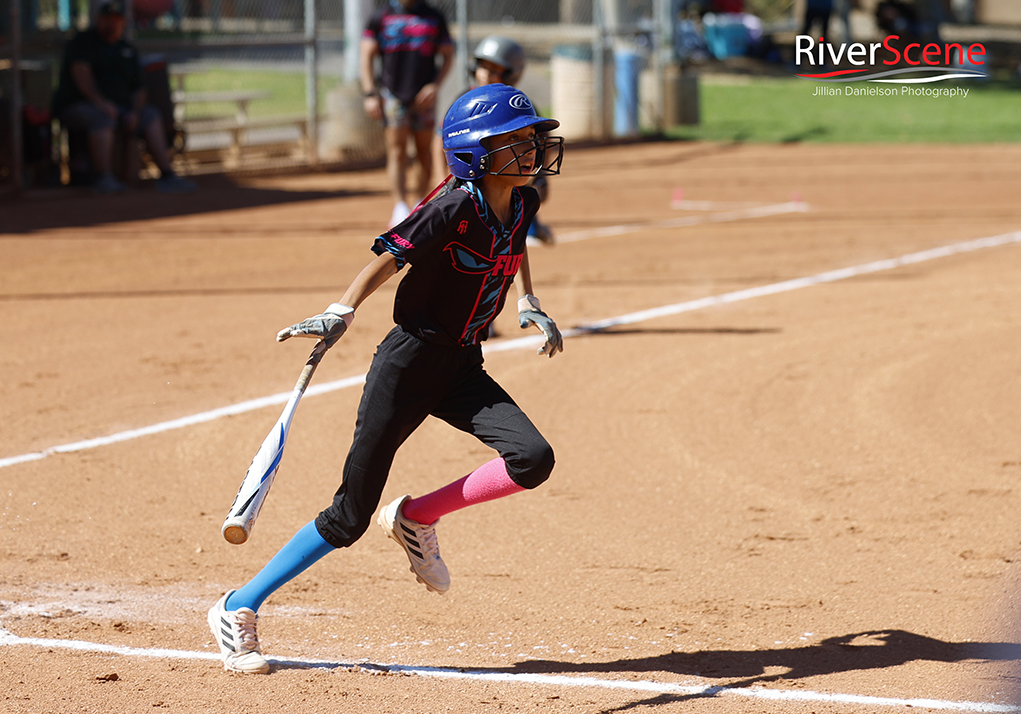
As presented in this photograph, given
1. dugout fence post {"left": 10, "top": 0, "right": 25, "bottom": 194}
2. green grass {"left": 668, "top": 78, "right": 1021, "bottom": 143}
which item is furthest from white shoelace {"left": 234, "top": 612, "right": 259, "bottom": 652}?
green grass {"left": 668, "top": 78, "right": 1021, "bottom": 143}

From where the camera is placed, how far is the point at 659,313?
31.2ft

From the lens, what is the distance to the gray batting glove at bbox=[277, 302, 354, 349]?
3.64m

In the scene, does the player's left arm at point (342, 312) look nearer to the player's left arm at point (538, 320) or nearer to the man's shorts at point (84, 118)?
the player's left arm at point (538, 320)

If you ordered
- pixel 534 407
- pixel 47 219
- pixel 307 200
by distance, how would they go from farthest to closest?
pixel 307 200
pixel 47 219
pixel 534 407

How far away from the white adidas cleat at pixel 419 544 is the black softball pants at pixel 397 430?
10.3 inches

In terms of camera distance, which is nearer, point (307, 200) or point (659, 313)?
point (659, 313)

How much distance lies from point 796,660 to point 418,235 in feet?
6.43

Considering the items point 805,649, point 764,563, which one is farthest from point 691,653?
point 764,563

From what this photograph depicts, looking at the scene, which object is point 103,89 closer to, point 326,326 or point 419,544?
point 419,544

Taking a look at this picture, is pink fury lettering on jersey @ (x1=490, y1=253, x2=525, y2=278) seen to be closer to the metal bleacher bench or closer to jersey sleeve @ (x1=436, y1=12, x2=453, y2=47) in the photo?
jersey sleeve @ (x1=436, y1=12, x2=453, y2=47)

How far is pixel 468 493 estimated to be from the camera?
414 centimetres

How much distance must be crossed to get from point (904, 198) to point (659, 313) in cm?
732

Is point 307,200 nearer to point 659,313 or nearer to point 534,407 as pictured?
point 659,313

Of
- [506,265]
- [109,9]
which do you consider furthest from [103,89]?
[506,265]
